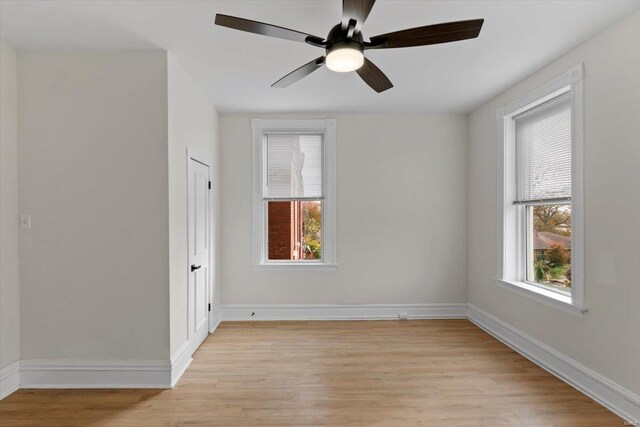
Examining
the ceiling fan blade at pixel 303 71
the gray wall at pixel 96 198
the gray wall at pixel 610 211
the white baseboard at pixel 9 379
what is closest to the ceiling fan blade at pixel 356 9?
the ceiling fan blade at pixel 303 71

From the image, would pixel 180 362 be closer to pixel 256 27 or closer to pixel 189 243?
pixel 189 243

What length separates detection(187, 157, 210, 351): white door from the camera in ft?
11.0

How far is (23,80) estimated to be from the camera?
280cm

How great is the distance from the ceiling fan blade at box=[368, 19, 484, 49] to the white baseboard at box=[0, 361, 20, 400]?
3465mm

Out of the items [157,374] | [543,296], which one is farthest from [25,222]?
[543,296]

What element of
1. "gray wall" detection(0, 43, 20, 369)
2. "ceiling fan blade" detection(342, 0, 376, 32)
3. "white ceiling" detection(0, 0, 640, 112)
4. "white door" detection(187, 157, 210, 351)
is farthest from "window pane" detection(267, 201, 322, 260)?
"ceiling fan blade" detection(342, 0, 376, 32)

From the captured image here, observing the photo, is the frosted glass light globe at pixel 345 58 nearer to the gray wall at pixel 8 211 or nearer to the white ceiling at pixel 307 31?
the white ceiling at pixel 307 31

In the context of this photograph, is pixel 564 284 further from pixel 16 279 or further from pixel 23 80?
pixel 23 80

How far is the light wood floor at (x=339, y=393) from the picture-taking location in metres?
2.37

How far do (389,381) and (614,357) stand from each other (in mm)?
1574

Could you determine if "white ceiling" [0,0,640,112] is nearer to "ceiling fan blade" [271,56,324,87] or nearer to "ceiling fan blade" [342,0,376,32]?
"ceiling fan blade" [271,56,324,87]

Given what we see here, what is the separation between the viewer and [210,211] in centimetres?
403

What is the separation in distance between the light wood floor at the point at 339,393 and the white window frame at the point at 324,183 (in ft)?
3.50

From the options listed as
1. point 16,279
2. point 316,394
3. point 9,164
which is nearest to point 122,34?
point 9,164
